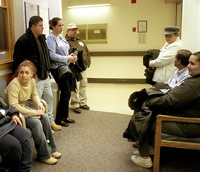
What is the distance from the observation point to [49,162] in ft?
8.61

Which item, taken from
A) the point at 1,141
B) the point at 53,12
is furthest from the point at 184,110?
the point at 53,12

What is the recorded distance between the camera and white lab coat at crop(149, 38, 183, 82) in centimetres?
338

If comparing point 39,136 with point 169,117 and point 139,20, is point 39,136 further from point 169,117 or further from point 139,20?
point 139,20

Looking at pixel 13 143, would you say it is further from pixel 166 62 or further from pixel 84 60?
pixel 84 60

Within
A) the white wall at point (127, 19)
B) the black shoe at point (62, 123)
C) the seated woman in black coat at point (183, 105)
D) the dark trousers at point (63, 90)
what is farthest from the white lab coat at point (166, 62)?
the white wall at point (127, 19)

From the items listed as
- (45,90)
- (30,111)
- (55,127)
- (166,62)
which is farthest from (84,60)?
(30,111)

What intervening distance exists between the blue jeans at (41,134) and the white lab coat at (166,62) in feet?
5.73

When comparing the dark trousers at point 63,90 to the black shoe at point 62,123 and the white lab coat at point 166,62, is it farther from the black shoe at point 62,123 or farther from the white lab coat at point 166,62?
the white lab coat at point 166,62

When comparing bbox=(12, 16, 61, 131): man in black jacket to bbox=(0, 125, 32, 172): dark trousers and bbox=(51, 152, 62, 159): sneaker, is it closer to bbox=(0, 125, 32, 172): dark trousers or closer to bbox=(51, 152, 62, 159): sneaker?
bbox=(51, 152, 62, 159): sneaker

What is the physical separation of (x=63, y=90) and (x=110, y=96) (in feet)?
6.60

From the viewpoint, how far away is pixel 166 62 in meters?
3.43

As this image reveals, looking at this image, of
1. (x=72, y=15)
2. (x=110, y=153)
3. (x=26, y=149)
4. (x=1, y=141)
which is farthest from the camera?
(x=72, y=15)

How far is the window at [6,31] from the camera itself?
3070 mm

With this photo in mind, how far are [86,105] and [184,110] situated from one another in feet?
8.18
